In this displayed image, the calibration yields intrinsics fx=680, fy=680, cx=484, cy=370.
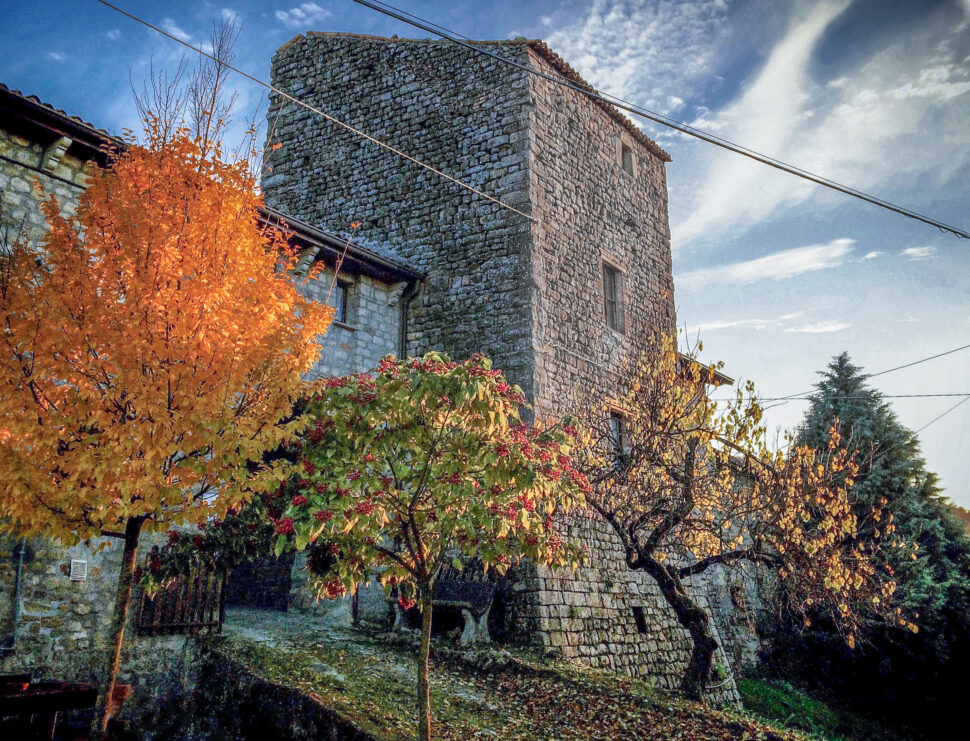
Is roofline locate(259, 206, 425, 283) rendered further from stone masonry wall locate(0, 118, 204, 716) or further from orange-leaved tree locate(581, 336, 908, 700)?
orange-leaved tree locate(581, 336, 908, 700)

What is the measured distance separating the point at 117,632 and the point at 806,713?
14601mm

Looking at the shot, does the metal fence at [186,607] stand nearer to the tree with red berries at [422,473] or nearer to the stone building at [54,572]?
the stone building at [54,572]

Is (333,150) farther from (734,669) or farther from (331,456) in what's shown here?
(734,669)

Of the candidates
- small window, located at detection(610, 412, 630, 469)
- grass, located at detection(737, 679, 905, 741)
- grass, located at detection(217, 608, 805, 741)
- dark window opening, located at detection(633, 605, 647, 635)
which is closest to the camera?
grass, located at detection(217, 608, 805, 741)

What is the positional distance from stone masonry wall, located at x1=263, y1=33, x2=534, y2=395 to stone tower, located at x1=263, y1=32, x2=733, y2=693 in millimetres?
31

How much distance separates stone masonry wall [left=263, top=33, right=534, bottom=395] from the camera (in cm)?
1244

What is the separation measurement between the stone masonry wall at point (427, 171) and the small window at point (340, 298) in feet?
4.64

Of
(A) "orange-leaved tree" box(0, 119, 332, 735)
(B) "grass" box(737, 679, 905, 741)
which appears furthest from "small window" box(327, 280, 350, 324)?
(B) "grass" box(737, 679, 905, 741)

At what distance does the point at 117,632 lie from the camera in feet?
18.6

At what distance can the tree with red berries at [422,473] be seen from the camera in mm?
5824

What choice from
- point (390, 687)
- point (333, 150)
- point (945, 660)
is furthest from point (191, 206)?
point (945, 660)

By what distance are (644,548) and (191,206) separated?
25.7ft

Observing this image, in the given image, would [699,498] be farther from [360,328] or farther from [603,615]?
[360,328]

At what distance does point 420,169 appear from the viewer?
13805mm
